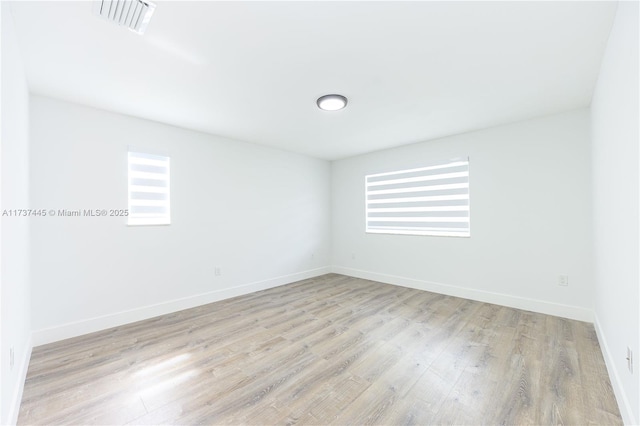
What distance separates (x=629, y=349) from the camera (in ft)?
4.98

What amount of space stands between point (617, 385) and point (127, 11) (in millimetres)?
3873

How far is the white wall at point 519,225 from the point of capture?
Result: 312 centimetres

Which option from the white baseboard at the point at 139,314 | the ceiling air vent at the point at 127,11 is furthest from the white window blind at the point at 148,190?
the ceiling air vent at the point at 127,11

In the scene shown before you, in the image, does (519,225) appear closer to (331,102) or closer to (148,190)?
(331,102)

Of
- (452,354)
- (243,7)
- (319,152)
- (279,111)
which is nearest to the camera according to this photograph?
(243,7)

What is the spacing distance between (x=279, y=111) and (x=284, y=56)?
1.06 metres

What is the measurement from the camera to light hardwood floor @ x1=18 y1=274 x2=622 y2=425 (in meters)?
1.67

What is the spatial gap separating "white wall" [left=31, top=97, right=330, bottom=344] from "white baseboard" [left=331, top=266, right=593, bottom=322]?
1.70 meters

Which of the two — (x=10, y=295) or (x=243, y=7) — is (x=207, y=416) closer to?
(x=10, y=295)

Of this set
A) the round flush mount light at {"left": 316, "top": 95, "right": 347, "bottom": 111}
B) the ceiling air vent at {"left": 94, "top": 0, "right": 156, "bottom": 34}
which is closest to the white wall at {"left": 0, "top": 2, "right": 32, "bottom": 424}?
the ceiling air vent at {"left": 94, "top": 0, "right": 156, "bottom": 34}

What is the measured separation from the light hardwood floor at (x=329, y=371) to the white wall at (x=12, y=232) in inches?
10.1

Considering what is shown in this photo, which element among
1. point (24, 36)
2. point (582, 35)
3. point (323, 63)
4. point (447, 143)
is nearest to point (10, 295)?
point (24, 36)

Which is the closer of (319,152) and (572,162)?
(572,162)

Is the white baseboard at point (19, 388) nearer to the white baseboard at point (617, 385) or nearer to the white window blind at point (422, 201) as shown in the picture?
the white baseboard at point (617, 385)
